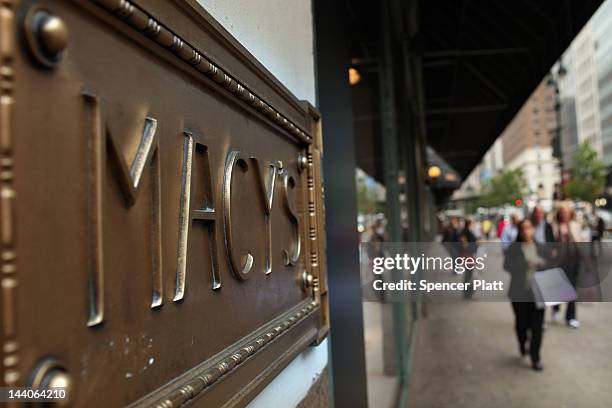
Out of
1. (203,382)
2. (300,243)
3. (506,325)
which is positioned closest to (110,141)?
(203,382)

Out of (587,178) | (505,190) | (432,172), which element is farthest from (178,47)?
(505,190)

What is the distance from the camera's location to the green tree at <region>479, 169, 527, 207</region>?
4400 centimetres

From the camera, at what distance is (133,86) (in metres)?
0.49


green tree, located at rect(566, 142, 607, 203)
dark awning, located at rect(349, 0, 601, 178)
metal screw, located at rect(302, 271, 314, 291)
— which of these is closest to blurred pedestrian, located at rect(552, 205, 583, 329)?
metal screw, located at rect(302, 271, 314, 291)

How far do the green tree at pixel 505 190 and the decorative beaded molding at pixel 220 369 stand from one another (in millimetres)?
45134

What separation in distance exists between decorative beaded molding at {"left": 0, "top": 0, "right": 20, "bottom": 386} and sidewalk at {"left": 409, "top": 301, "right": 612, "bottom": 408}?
453 cm

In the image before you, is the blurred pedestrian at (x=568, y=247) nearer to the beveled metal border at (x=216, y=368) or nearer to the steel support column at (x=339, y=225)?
the steel support column at (x=339, y=225)

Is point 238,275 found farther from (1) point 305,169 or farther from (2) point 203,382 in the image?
(1) point 305,169

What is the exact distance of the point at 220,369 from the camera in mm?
640

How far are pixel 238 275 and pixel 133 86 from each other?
13.0 inches

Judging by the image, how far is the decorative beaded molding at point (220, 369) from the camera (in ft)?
1.73

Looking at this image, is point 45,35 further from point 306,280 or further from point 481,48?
point 481,48

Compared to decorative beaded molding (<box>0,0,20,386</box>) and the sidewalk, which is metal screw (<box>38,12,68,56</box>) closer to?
decorative beaded molding (<box>0,0,20,386</box>)

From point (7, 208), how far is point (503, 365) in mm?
6208
